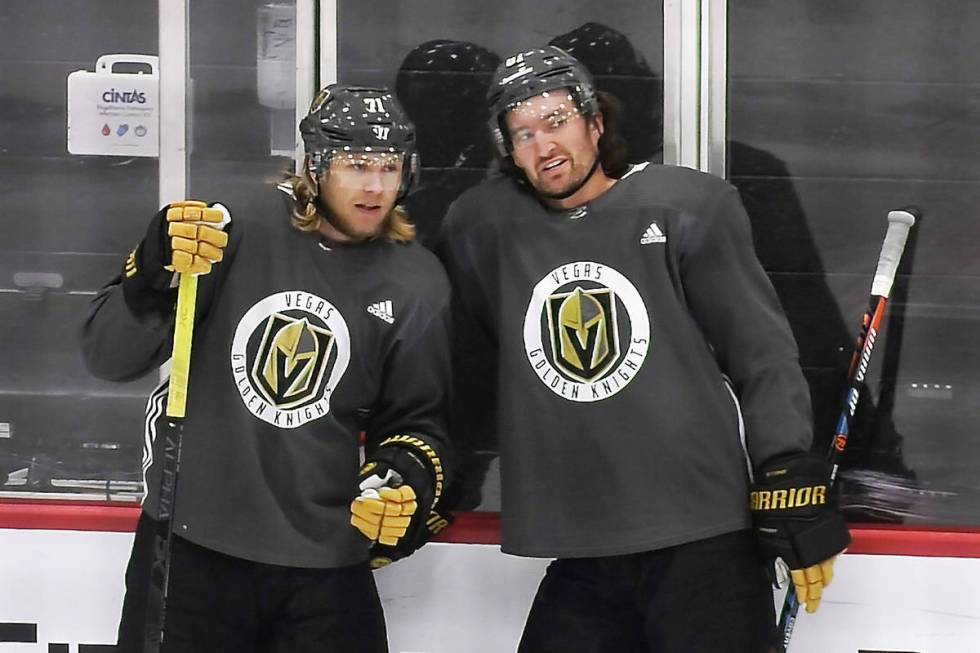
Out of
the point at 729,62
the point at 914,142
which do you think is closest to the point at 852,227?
the point at 914,142

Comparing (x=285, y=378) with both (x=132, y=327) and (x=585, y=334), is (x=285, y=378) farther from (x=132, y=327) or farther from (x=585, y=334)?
(x=585, y=334)

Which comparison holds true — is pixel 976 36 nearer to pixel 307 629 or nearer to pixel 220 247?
pixel 220 247

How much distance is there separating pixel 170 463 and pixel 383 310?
419 mm

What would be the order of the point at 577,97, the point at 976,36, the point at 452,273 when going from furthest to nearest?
1. the point at 976,36
2. the point at 452,273
3. the point at 577,97

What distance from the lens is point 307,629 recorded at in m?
1.96

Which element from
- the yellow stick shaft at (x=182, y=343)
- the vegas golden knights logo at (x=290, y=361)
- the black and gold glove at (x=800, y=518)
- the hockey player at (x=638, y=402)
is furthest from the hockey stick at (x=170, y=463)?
the black and gold glove at (x=800, y=518)

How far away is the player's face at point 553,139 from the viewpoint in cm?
200

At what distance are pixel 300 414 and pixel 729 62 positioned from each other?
1.09 metres

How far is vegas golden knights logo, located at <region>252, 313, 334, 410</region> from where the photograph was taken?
1976mm

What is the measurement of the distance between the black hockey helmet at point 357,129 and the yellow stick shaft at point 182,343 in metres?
0.28

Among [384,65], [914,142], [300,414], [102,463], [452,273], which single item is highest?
[384,65]

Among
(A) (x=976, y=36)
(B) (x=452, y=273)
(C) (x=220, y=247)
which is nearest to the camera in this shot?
(C) (x=220, y=247)

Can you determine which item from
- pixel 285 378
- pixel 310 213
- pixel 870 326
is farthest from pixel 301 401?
pixel 870 326

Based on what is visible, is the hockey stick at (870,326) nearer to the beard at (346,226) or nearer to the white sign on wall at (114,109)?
the beard at (346,226)
